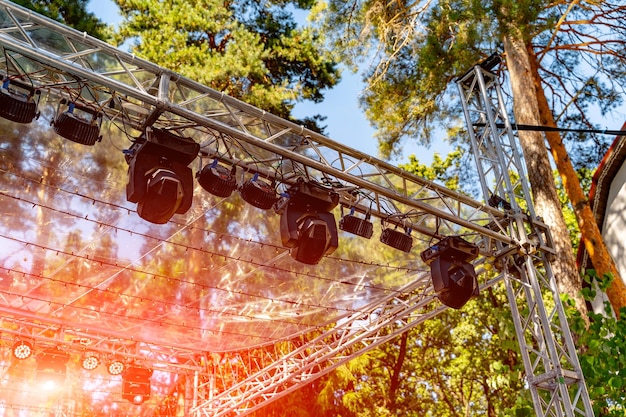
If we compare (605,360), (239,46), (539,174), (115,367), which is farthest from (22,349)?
(539,174)

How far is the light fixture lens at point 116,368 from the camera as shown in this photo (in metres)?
7.51

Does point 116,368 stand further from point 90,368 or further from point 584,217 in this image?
point 584,217

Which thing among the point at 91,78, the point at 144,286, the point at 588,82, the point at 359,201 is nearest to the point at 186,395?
the point at 144,286

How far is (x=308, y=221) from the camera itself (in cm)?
425

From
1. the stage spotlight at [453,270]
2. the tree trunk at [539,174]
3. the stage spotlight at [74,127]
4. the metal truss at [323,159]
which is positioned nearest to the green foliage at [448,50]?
the tree trunk at [539,174]

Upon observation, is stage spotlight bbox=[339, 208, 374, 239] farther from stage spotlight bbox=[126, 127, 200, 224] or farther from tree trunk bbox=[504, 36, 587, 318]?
tree trunk bbox=[504, 36, 587, 318]

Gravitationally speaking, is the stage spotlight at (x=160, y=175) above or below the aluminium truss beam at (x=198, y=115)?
below

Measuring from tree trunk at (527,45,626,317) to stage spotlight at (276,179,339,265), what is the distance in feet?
12.9

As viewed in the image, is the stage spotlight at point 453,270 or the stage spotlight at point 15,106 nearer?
the stage spotlight at point 15,106

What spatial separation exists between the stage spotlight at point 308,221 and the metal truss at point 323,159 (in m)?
0.20

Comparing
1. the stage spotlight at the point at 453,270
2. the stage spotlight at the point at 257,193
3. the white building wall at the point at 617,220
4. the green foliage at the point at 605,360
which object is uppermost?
the white building wall at the point at 617,220

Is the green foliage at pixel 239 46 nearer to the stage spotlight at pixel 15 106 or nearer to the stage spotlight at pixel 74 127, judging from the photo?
the stage spotlight at pixel 74 127

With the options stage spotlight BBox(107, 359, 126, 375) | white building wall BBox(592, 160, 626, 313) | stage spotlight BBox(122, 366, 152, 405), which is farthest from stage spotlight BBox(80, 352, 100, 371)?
white building wall BBox(592, 160, 626, 313)

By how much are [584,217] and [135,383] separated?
20.7ft
